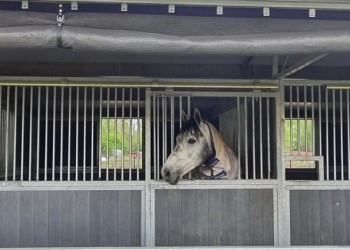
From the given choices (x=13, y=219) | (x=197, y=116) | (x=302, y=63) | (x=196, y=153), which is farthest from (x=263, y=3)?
(x=13, y=219)

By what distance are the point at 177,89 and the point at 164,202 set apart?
0.88m

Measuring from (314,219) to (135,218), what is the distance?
1.36 m

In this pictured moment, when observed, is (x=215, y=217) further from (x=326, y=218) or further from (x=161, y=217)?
(x=326, y=218)

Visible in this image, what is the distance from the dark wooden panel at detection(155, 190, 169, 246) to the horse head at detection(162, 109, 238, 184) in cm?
16

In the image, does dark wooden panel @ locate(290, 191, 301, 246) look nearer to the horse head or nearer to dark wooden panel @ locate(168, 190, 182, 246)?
the horse head

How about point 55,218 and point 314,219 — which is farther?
point 314,219

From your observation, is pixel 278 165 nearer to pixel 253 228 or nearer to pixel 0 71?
pixel 253 228

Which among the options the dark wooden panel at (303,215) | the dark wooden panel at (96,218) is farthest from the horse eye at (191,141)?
the dark wooden panel at (303,215)

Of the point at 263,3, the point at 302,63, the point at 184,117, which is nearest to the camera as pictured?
the point at 263,3

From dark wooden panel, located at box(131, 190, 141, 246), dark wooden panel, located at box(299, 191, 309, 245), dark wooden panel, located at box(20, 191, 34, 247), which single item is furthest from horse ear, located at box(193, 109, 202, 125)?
dark wooden panel, located at box(20, 191, 34, 247)

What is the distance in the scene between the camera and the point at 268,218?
3066mm

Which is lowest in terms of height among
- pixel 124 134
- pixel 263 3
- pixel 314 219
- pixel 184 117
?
pixel 314 219

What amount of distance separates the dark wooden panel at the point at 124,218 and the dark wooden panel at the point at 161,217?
21 centimetres

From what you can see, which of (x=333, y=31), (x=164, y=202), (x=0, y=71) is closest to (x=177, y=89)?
(x=164, y=202)
